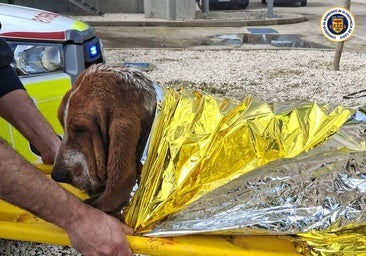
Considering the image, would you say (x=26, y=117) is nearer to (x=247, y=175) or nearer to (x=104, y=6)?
(x=247, y=175)

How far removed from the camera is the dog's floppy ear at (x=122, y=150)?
1586mm

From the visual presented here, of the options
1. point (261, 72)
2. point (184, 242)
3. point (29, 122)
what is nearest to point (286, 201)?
point (184, 242)

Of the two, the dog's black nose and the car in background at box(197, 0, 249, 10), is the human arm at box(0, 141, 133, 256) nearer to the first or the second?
the dog's black nose

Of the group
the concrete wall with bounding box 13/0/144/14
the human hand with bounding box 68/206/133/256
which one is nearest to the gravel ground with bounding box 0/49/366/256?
the human hand with bounding box 68/206/133/256

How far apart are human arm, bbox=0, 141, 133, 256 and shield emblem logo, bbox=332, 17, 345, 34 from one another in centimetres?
719

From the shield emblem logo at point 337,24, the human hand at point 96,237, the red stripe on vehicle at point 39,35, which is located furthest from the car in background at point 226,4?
the human hand at point 96,237

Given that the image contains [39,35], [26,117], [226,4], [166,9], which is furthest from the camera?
[226,4]

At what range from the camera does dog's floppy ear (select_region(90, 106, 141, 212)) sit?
1.59 meters

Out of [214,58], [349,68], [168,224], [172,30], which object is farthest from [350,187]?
[172,30]

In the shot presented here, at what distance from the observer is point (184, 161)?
173cm

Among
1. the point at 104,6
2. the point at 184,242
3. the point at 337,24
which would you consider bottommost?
the point at 104,6

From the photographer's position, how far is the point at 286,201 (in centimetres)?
167

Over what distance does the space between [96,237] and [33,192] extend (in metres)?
0.21

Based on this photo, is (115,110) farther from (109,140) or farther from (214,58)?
(214,58)
